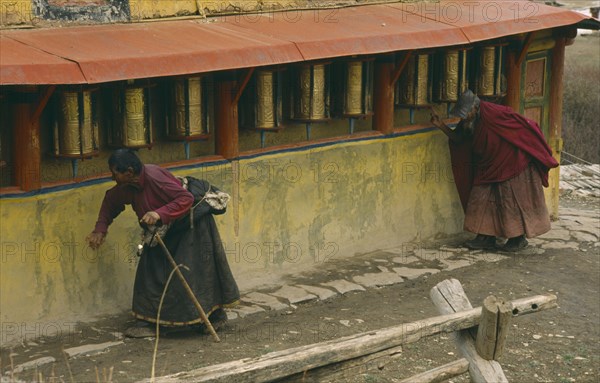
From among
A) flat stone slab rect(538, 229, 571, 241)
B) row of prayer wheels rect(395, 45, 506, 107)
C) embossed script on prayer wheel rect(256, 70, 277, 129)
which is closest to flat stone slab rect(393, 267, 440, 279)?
row of prayer wheels rect(395, 45, 506, 107)

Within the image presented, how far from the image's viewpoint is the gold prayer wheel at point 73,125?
7.52 m

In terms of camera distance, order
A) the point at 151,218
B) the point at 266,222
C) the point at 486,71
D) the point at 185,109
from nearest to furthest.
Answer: the point at 151,218 → the point at 185,109 → the point at 266,222 → the point at 486,71

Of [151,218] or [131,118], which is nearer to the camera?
[151,218]

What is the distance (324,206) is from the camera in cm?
974

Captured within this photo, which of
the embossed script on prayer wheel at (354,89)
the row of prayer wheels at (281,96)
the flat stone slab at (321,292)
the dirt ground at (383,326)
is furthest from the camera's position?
the embossed script on prayer wheel at (354,89)

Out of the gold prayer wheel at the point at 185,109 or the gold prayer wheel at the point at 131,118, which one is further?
the gold prayer wheel at the point at 185,109

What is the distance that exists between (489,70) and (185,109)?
145 inches

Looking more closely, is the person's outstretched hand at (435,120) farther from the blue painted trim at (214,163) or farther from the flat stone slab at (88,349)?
the flat stone slab at (88,349)

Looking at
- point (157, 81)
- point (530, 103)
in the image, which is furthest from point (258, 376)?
point (530, 103)

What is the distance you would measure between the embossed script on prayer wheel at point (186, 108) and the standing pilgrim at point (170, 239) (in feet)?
2.23

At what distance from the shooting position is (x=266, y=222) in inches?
363

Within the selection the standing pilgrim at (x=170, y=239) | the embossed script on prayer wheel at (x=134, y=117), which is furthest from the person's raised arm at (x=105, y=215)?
the embossed script on prayer wheel at (x=134, y=117)

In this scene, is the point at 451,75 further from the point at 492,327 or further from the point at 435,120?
the point at 492,327

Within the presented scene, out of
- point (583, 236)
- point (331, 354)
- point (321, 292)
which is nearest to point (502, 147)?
point (583, 236)
